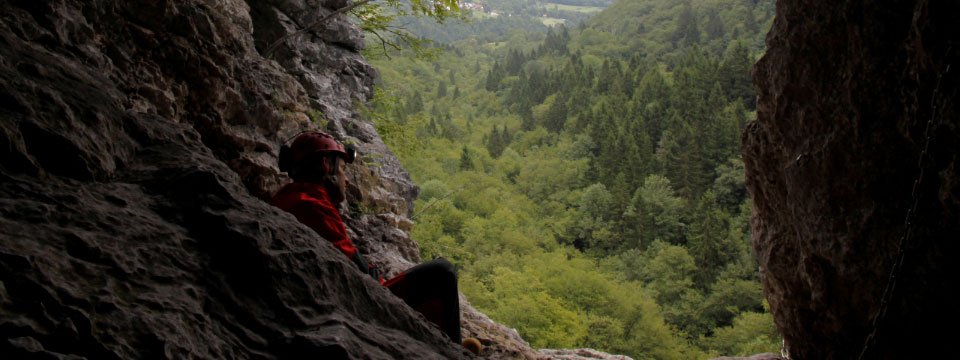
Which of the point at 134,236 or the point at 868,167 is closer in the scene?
the point at 134,236

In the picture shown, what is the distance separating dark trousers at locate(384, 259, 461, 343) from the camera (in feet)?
14.4

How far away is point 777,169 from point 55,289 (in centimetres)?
604

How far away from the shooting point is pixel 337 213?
14.1 feet

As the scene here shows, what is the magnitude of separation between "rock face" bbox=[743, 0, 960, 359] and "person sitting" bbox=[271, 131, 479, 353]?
2950mm

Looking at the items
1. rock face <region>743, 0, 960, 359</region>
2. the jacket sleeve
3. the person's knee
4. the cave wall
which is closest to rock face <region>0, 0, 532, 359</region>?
the cave wall

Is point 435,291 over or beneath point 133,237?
beneath

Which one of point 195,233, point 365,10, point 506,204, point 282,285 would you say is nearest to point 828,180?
point 282,285

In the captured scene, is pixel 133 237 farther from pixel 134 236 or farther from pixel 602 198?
pixel 602 198

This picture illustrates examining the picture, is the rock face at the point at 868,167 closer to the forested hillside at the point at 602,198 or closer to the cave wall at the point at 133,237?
the cave wall at the point at 133,237

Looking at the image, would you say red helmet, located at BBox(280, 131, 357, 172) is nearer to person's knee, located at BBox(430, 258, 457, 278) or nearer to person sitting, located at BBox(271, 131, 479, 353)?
person sitting, located at BBox(271, 131, 479, 353)

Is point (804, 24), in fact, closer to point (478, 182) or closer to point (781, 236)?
point (781, 236)

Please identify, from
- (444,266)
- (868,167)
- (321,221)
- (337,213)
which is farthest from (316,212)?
(868,167)

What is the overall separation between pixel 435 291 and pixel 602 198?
7161cm

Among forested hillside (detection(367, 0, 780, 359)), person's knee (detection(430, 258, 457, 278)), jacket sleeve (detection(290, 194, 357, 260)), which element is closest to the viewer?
jacket sleeve (detection(290, 194, 357, 260))
